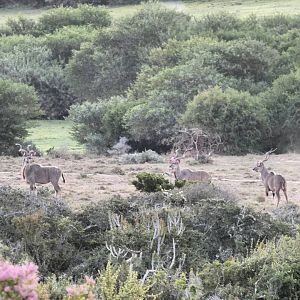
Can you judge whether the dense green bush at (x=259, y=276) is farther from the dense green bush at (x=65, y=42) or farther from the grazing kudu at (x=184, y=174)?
the dense green bush at (x=65, y=42)

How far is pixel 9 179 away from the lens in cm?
2425

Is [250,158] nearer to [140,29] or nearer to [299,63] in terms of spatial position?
[299,63]

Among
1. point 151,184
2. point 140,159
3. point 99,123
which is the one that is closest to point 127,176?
point 140,159

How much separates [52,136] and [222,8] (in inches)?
1146

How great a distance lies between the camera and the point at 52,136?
46000 millimetres

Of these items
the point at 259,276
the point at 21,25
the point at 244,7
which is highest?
the point at 259,276

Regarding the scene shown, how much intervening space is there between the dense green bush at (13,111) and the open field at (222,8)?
27526 millimetres

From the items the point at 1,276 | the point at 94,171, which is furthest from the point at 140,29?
the point at 1,276

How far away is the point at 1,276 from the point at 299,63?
135 ft

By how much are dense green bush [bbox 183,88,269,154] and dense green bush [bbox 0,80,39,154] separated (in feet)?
24.3

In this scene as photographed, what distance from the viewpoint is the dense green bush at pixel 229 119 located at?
1400 inches

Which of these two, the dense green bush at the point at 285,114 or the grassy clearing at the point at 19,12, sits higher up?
the dense green bush at the point at 285,114

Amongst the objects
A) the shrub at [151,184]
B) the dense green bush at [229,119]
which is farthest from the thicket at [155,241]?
the dense green bush at [229,119]

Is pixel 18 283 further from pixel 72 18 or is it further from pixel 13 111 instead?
pixel 72 18
